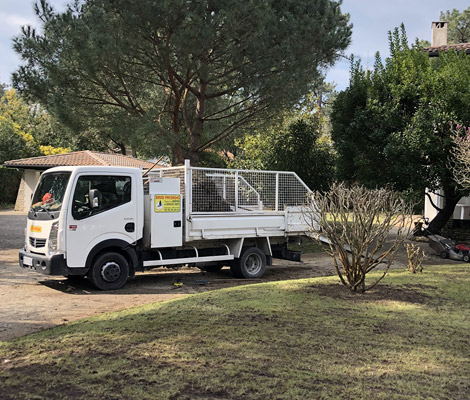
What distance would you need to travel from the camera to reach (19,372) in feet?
13.5

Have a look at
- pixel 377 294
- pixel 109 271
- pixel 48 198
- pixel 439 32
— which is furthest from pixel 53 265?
pixel 439 32

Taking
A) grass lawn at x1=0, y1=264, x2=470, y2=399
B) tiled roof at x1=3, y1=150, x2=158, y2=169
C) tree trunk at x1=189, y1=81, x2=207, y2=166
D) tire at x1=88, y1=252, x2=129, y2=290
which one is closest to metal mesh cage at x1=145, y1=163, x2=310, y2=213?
tire at x1=88, y1=252, x2=129, y2=290

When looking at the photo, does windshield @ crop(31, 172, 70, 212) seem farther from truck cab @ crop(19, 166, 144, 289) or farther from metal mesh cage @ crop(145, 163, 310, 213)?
metal mesh cage @ crop(145, 163, 310, 213)

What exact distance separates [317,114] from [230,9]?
35.7 ft

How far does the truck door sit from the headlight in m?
0.21

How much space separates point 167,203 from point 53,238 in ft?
7.23

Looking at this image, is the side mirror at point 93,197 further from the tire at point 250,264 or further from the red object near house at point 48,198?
the tire at point 250,264

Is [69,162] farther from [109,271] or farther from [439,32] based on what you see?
[439,32]

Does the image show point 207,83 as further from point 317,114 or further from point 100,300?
point 317,114

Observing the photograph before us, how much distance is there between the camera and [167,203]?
31.5ft

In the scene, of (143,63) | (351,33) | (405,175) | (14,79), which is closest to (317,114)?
(351,33)

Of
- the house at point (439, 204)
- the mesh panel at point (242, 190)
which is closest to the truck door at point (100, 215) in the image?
the mesh panel at point (242, 190)

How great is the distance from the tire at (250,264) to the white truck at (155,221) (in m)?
0.02

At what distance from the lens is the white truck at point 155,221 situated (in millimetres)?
8664
